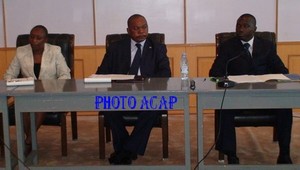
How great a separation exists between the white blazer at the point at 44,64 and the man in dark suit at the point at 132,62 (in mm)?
353

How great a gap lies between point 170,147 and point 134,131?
73 centimetres

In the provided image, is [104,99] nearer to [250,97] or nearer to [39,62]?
[250,97]

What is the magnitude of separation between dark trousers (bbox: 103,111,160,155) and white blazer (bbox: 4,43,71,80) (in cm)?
70

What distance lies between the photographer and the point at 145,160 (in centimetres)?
349

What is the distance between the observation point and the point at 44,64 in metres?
3.73

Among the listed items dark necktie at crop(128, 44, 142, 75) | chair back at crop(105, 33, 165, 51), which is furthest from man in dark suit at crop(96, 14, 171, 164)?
chair back at crop(105, 33, 165, 51)

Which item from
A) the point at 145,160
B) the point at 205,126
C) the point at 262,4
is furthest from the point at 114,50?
the point at 262,4

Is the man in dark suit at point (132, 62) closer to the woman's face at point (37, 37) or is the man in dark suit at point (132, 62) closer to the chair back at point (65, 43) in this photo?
the chair back at point (65, 43)

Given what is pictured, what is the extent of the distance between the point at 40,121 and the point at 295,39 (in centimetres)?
290

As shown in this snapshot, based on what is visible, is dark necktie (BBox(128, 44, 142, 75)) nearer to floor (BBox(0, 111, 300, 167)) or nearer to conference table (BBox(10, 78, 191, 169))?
floor (BBox(0, 111, 300, 167))

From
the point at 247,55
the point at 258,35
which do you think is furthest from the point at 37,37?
the point at 258,35

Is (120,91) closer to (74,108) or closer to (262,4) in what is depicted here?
(74,108)

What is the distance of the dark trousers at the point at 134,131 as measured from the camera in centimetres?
318

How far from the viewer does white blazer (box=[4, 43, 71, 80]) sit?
373cm
